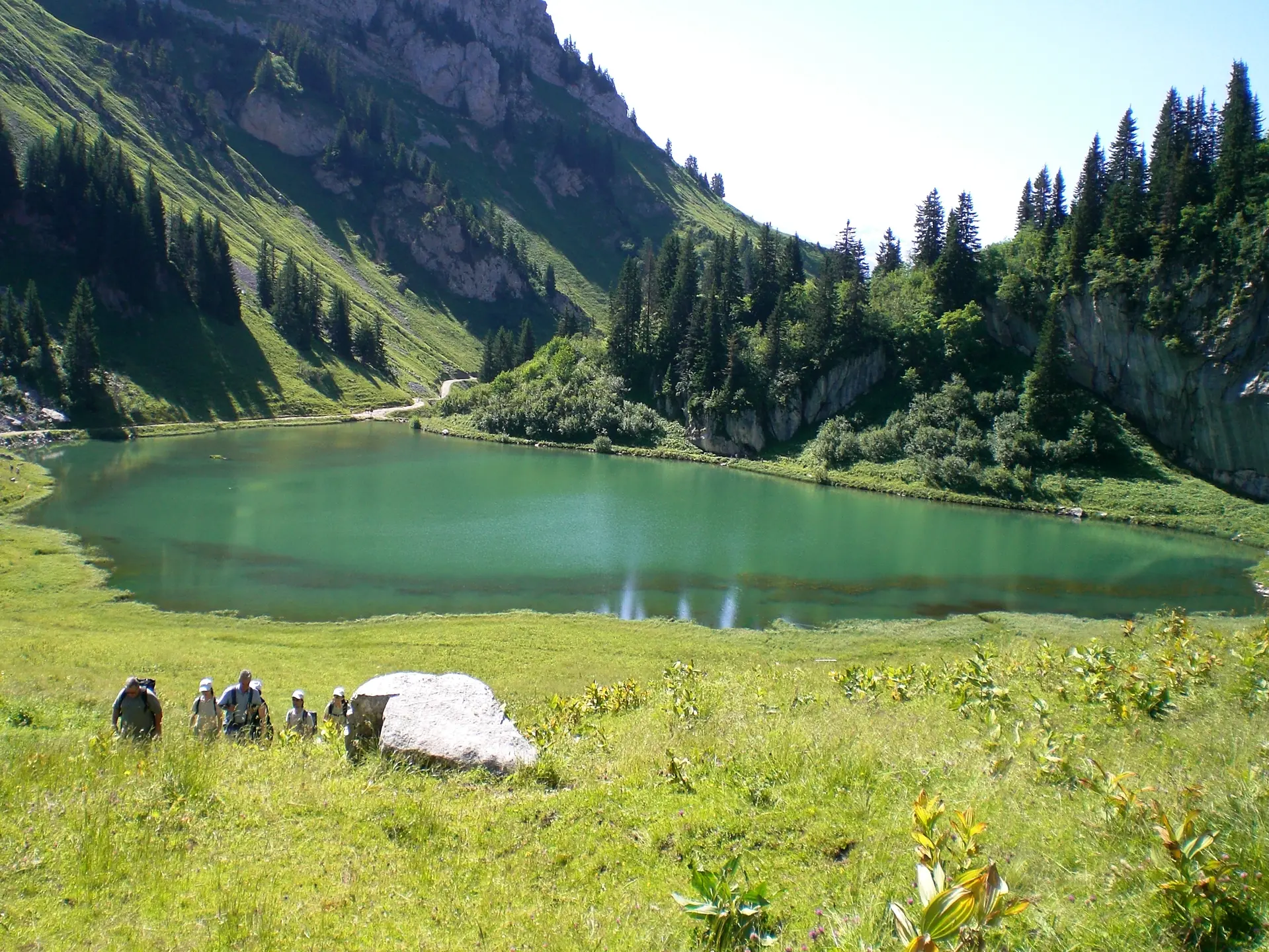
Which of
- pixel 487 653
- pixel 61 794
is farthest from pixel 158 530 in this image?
pixel 61 794

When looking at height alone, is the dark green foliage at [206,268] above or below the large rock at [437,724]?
above

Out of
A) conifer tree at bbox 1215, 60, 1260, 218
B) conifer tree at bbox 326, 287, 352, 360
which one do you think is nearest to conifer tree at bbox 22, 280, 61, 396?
conifer tree at bbox 326, 287, 352, 360

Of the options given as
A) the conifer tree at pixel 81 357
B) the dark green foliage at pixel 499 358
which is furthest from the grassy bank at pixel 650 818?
the dark green foliage at pixel 499 358

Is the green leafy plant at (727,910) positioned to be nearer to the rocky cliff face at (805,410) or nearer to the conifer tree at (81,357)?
the rocky cliff face at (805,410)

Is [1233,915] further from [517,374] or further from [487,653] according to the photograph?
[517,374]

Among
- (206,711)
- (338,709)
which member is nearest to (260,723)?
(206,711)

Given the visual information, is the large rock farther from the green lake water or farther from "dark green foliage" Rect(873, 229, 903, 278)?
"dark green foliage" Rect(873, 229, 903, 278)

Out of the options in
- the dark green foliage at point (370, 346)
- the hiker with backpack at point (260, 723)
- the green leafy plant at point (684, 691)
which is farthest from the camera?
the dark green foliage at point (370, 346)

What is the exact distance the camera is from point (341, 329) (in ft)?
470

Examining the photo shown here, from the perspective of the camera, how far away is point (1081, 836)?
616 centimetres

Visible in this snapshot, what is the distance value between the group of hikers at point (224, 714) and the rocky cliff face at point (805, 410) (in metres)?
81.8

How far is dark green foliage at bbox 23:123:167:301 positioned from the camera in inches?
4592

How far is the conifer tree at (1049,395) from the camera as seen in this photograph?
73.9 m

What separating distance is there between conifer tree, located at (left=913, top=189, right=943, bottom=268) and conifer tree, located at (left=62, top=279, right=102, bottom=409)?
11775 centimetres
